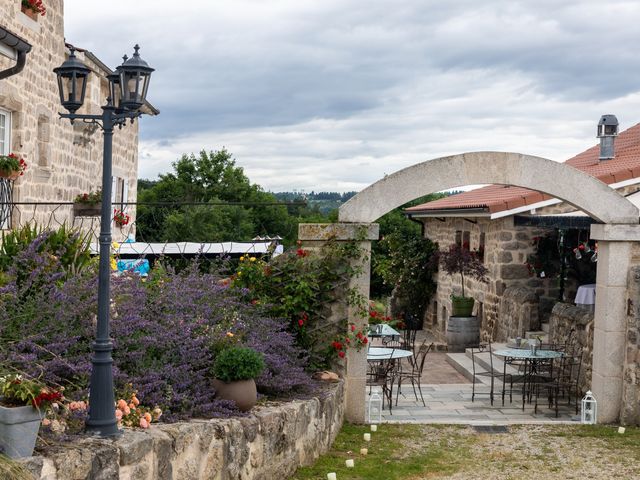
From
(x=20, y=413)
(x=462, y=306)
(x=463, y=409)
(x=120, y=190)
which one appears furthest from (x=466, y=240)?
(x=20, y=413)

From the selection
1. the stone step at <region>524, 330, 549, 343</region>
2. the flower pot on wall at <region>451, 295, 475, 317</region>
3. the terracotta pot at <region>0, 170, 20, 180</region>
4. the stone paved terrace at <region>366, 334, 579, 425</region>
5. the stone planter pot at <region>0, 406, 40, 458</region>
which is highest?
the terracotta pot at <region>0, 170, 20, 180</region>

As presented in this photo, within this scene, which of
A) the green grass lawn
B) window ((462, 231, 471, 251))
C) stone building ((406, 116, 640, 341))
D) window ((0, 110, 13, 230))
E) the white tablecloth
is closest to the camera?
the green grass lawn

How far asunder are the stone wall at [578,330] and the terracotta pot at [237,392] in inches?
224

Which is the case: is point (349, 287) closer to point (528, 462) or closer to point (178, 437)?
point (528, 462)

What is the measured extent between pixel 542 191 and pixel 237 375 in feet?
15.3

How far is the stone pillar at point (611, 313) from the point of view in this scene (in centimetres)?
913

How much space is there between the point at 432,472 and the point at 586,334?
166 inches

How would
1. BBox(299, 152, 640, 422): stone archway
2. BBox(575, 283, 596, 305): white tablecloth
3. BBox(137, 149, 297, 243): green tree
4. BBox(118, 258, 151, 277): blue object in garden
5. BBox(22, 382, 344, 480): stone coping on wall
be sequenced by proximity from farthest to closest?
BBox(137, 149, 297, 243): green tree < BBox(575, 283, 596, 305): white tablecloth < BBox(299, 152, 640, 422): stone archway < BBox(118, 258, 151, 277): blue object in garden < BBox(22, 382, 344, 480): stone coping on wall

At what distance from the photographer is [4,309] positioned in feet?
18.8

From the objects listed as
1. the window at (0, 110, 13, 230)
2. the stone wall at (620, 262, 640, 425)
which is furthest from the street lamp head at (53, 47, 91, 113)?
the stone wall at (620, 262, 640, 425)

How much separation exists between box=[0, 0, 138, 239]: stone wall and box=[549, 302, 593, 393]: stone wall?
7.22 metres

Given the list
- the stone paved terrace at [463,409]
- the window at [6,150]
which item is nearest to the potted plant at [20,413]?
the stone paved terrace at [463,409]

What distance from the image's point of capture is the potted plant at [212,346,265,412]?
6.38 metres

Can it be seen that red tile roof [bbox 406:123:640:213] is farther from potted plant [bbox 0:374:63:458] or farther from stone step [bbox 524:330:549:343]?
potted plant [bbox 0:374:63:458]
